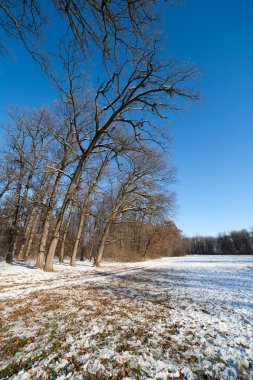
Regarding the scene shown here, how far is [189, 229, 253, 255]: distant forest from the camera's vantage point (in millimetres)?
83125

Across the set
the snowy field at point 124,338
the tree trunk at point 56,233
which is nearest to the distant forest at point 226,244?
the tree trunk at point 56,233

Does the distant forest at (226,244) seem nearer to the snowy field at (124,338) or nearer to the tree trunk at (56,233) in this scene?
the tree trunk at (56,233)

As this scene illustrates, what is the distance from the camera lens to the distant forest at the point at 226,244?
83.1 meters

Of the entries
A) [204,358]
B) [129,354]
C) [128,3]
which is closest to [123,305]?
[129,354]

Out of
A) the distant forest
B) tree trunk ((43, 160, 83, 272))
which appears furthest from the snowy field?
the distant forest

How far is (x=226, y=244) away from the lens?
307ft

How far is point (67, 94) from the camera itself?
11508mm

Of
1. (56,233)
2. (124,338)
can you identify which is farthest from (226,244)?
(124,338)

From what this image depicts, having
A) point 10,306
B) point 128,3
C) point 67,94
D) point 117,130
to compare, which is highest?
point 67,94

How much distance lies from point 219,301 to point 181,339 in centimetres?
324

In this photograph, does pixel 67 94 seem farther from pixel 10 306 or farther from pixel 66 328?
pixel 66 328

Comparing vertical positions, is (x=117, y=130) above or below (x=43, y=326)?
above

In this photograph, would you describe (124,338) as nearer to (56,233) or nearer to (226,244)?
(56,233)

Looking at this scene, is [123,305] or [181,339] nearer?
[181,339]
